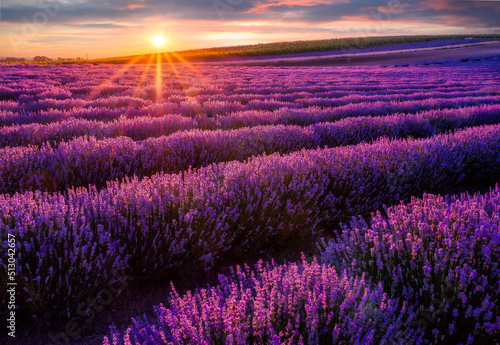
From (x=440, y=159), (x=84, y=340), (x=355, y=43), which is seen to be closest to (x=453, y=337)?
(x=84, y=340)

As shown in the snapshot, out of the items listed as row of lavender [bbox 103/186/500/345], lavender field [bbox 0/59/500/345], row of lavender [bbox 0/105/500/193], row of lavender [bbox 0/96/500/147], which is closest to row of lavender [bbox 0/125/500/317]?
lavender field [bbox 0/59/500/345]

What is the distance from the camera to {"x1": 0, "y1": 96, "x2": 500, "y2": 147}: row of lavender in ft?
16.2

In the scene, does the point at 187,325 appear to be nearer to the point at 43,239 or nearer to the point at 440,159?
the point at 43,239

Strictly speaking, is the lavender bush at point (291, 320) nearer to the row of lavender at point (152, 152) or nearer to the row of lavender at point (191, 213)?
the row of lavender at point (191, 213)

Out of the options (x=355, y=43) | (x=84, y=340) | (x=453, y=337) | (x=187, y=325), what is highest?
(x=355, y=43)

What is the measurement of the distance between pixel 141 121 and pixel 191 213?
360 centimetres

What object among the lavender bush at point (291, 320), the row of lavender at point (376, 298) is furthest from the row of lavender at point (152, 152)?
the lavender bush at point (291, 320)

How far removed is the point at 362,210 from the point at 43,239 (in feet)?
8.96

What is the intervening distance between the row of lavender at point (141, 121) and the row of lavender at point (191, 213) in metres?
2.41

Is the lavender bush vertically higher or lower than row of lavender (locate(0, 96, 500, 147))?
lower

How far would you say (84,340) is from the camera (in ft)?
6.50

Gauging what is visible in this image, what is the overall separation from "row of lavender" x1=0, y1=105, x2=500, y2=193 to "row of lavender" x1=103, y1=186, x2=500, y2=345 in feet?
7.37

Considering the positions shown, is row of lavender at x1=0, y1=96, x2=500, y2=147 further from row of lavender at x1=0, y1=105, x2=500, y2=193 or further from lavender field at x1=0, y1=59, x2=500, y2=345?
row of lavender at x1=0, y1=105, x2=500, y2=193

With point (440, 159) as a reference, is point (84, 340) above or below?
below
